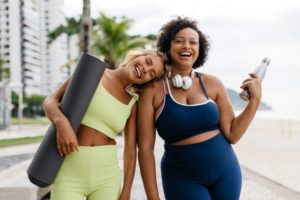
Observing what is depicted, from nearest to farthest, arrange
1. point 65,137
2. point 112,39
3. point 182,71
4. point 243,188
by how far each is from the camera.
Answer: point 65,137 → point 182,71 → point 243,188 → point 112,39

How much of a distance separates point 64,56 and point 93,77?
174574mm

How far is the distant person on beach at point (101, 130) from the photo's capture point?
251cm

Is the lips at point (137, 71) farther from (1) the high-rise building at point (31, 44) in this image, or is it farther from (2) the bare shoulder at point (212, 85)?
(1) the high-rise building at point (31, 44)

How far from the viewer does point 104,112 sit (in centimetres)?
255

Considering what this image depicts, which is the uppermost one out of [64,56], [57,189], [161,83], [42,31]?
[161,83]

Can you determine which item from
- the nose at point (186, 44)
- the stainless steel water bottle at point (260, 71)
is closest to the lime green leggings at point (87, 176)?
the nose at point (186, 44)

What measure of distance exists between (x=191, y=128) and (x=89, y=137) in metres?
0.53

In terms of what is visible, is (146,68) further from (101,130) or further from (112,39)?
(112,39)

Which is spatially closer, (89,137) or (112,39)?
(89,137)

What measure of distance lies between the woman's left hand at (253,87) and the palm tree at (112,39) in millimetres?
20310

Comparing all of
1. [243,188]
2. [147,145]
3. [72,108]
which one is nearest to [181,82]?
[147,145]

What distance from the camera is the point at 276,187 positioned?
7633mm

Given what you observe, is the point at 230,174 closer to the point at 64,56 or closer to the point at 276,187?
the point at 276,187

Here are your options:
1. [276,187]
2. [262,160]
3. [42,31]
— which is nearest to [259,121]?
[262,160]
